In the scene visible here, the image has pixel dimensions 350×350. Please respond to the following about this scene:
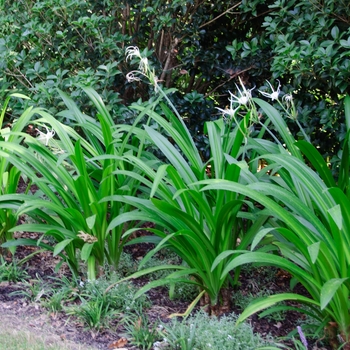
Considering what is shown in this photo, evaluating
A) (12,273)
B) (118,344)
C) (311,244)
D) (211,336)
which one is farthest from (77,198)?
(311,244)

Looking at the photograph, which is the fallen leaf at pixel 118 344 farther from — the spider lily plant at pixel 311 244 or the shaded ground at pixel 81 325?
the spider lily plant at pixel 311 244

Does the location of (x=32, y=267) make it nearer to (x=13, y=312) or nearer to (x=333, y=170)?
(x=13, y=312)

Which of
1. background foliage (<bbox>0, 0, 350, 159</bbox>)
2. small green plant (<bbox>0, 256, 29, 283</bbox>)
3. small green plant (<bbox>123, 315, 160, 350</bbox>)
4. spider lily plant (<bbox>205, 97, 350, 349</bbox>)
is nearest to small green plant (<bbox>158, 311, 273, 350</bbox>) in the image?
small green plant (<bbox>123, 315, 160, 350</bbox>)

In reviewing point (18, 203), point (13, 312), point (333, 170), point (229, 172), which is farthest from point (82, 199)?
point (333, 170)

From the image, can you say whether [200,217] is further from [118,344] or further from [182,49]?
[182,49]

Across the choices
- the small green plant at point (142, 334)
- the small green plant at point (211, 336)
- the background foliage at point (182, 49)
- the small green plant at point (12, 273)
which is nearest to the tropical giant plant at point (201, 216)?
the small green plant at point (142, 334)

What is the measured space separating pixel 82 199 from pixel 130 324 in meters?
0.86

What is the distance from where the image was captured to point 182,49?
4867 millimetres

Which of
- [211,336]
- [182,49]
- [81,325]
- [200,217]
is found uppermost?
[182,49]

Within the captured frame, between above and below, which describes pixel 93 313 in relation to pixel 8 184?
below

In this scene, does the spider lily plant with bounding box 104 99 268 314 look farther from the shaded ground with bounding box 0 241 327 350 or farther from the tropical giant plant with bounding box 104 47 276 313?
the shaded ground with bounding box 0 241 327 350

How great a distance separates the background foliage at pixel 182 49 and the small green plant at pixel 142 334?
6.34 ft

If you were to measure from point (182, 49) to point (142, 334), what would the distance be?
9.25ft

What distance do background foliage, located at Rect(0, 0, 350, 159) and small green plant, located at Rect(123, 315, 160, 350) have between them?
193 cm
